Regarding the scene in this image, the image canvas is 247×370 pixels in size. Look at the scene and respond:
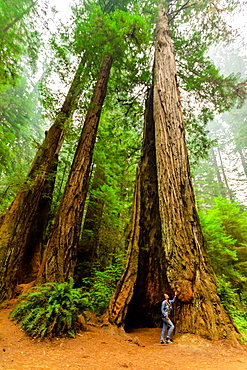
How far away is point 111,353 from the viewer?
2.84 meters

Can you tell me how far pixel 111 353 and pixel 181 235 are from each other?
227 centimetres

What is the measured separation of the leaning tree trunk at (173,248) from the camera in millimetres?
3264

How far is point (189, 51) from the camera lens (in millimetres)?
8203

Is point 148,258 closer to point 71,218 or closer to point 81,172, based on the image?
point 71,218

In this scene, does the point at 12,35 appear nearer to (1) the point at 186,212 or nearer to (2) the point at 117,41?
(2) the point at 117,41

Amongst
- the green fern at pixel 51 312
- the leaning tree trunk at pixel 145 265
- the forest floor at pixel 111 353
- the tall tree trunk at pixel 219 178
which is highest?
the tall tree trunk at pixel 219 178

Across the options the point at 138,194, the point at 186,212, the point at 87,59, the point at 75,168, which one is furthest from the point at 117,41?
the point at 186,212

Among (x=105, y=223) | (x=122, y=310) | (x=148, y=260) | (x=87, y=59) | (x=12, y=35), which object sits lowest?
(x=122, y=310)

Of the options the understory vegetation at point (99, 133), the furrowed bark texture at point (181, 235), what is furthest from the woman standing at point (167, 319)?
the understory vegetation at point (99, 133)

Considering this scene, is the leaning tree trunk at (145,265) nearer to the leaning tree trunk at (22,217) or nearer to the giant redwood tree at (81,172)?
the giant redwood tree at (81,172)

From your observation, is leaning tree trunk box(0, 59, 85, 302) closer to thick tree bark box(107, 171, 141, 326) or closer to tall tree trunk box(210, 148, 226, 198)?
thick tree bark box(107, 171, 141, 326)

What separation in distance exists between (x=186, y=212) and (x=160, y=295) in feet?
7.49

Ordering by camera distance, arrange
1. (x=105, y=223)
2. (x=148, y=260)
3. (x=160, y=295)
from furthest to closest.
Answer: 1. (x=105, y=223)
2. (x=148, y=260)
3. (x=160, y=295)

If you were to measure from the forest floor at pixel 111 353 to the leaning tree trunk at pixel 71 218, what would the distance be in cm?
139
